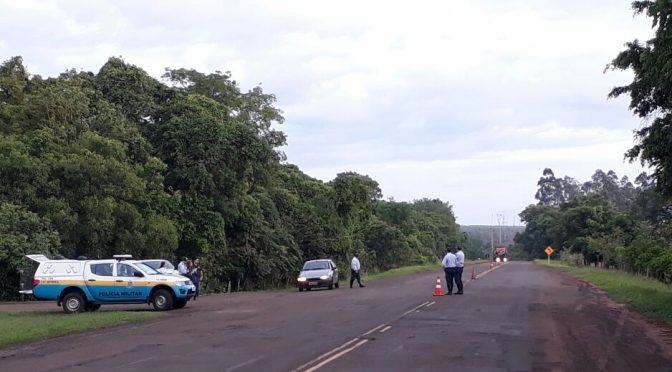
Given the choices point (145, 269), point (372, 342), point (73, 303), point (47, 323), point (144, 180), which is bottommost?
point (47, 323)

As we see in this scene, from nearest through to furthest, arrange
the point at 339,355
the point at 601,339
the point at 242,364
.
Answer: the point at 242,364 < the point at 339,355 < the point at 601,339

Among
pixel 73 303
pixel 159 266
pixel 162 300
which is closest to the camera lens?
pixel 73 303

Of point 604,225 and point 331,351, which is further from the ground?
point 604,225

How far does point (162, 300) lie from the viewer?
24594 millimetres

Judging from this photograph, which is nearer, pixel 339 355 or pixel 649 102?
pixel 339 355

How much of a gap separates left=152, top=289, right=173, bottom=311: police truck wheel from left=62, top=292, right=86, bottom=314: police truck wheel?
224cm

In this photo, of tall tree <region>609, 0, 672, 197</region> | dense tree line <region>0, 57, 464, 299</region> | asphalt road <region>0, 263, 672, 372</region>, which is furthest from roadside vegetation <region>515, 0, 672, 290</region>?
dense tree line <region>0, 57, 464, 299</region>

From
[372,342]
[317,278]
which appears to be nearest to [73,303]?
[372,342]

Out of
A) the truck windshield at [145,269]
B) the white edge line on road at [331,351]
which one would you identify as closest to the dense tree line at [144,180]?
the truck windshield at [145,269]

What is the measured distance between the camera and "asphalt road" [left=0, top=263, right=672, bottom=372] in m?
12.3

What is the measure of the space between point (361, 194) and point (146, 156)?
25.1 metres

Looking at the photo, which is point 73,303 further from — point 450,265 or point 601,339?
point 601,339

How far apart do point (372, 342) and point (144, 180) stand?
24004 mm

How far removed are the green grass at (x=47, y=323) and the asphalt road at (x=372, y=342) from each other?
676 millimetres
